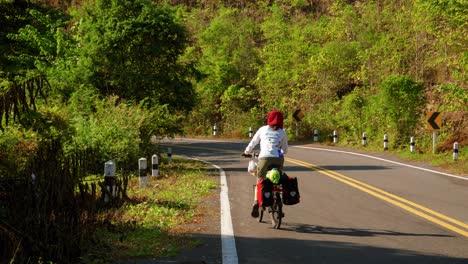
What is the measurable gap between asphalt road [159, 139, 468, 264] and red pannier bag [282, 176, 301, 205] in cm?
44

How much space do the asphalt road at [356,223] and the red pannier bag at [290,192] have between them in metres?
0.44

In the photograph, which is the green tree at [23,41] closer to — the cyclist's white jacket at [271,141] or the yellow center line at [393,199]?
the yellow center line at [393,199]

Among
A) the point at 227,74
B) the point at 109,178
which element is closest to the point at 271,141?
the point at 109,178

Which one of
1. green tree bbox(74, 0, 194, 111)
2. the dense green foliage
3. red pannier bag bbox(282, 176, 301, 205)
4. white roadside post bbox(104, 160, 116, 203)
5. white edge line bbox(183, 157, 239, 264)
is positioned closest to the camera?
white edge line bbox(183, 157, 239, 264)

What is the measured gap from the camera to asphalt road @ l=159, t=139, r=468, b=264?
7.11 m

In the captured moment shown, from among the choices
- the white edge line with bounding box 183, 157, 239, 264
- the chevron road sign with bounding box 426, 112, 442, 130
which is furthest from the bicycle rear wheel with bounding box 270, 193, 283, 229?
the chevron road sign with bounding box 426, 112, 442, 130

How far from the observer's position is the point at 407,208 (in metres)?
10.6

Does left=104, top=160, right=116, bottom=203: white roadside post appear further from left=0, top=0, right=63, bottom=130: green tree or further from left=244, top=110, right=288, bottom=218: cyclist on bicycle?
left=0, top=0, right=63, bottom=130: green tree

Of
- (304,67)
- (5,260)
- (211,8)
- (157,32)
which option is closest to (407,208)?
(5,260)

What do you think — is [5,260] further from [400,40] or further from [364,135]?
[400,40]

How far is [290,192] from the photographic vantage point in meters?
9.17

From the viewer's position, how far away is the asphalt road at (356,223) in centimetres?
711

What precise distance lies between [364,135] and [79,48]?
15.2 metres

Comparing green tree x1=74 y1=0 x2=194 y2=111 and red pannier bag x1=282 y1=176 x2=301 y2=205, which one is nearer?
red pannier bag x1=282 y1=176 x2=301 y2=205
